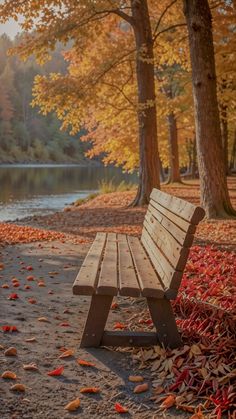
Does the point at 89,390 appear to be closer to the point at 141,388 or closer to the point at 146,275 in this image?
the point at 141,388

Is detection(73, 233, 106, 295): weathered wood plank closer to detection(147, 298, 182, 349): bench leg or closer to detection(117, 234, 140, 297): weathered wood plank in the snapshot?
detection(117, 234, 140, 297): weathered wood plank

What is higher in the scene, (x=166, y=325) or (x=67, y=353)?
(x=166, y=325)

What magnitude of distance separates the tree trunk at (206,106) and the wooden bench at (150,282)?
5350mm

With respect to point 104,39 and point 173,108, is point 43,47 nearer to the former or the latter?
point 104,39

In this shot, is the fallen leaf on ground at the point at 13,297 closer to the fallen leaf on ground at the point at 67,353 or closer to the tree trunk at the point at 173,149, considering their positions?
the fallen leaf on ground at the point at 67,353

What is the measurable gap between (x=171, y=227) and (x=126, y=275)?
57cm

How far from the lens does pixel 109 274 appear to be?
3.91 meters

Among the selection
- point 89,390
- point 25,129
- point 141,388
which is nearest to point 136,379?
point 141,388

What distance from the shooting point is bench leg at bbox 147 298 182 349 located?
369cm

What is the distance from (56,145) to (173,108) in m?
68.6

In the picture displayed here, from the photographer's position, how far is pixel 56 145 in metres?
85.6

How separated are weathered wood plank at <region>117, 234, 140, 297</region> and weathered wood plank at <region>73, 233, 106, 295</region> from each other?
20 centimetres

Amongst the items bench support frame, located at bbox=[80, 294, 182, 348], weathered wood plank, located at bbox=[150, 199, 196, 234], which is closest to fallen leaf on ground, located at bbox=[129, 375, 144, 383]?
bench support frame, located at bbox=[80, 294, 182, 348]

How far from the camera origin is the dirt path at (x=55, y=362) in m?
2.88
